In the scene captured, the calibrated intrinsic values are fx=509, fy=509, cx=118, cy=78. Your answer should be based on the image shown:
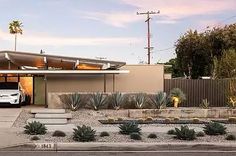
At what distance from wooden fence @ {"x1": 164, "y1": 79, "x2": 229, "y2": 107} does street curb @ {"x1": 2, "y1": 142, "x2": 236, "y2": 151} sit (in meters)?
18.2

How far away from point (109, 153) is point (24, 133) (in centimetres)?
464

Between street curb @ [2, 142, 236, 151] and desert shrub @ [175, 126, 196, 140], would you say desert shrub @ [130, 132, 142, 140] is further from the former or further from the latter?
desert shrub @ [175, 126, 196, 140]

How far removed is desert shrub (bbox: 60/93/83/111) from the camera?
2667cm

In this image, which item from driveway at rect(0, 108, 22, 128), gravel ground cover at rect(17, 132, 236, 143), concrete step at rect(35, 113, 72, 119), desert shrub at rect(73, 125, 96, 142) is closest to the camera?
desert shrub at rect(73, 125, 96, 142)

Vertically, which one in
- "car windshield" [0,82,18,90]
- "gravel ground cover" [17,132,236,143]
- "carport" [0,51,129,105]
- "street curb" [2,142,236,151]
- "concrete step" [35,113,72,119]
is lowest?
"street curb" [2,142,236,151]

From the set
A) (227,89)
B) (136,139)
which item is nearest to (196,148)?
(136,139)

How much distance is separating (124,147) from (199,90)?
65.1 feet

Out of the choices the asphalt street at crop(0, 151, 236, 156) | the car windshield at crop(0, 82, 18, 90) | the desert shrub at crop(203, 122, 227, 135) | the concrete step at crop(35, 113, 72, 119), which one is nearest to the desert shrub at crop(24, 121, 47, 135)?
the asphalt street at crop(0, 151, 236, 156)

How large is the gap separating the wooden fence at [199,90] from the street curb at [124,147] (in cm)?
1820

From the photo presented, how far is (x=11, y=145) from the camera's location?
605 inches

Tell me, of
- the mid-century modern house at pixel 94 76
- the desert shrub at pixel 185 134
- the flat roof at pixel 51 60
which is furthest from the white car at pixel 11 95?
the desert shrub at pixel 185 134

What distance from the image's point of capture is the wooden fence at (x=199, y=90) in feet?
111

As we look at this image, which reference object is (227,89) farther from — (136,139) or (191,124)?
(136,139)

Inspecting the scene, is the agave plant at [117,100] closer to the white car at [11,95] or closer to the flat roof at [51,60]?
the flat roof at [51,60]
